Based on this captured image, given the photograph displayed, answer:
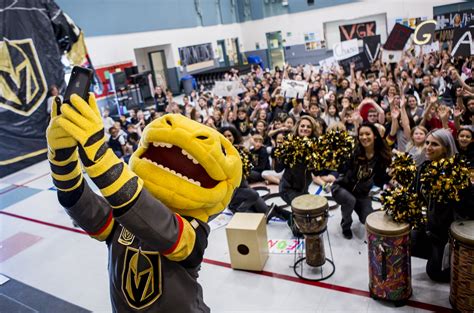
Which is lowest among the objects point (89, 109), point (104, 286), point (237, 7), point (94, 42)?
point (104, 286)

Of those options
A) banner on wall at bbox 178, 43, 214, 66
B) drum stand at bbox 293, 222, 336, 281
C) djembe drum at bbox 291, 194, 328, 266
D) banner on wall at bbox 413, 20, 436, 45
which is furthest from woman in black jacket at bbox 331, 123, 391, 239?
banner on wall at bbox 178, 43, 214, 66

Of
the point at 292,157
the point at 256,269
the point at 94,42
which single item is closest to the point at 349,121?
the point at 292,157

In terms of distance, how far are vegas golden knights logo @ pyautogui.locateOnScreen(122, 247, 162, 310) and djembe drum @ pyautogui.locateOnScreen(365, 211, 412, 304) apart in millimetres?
2019

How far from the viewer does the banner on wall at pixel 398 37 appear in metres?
9.06

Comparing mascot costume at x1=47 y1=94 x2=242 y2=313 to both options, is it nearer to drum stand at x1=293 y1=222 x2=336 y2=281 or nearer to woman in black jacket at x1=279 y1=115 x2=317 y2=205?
drum stand at x1=293 y1=222 x2=336 y2=281

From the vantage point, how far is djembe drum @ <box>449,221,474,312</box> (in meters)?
2.84

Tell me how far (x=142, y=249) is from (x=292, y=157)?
2.92m

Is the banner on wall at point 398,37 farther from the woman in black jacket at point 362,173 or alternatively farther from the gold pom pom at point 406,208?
the gold pom pom at point 406,208

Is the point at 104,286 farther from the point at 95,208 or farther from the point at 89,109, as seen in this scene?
the point at 89,109

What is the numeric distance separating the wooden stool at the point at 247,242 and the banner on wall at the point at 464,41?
5940 millimetres

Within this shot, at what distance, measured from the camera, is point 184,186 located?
1.83 meters

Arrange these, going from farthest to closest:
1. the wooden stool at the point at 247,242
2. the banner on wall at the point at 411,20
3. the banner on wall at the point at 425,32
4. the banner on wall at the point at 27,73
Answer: the banner on wall at the point at 411,20 < the banner on wall at the point at 425,32 < the banner on wall at the point at 27,73 < the wooden stool at the point at 247,242

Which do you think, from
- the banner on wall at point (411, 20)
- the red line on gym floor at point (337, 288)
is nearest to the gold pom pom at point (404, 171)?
the red line on gym floor at point (337, 288)

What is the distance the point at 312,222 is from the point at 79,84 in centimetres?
280
